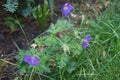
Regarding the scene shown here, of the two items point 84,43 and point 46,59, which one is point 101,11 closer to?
point 84,43

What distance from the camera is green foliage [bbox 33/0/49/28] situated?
2.83m

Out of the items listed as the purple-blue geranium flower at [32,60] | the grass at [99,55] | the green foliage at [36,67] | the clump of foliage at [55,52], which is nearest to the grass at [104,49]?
the grass at [99,55]

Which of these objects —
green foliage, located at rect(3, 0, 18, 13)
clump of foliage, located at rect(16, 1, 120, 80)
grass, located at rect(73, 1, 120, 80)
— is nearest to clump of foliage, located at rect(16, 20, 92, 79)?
clump of foliage, located at rect(16, 1, 120, 80)

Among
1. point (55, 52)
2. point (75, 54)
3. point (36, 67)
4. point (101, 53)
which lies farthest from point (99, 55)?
point (36, 67)

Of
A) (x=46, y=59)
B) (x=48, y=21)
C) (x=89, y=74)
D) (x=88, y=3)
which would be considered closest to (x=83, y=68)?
(x=89, y=74)

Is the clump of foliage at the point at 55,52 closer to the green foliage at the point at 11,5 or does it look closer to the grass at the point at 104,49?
the grass at the point at 104,49

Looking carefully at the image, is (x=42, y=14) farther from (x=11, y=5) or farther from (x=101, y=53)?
(x=101, y=53)

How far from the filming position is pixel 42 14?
288 centimetres

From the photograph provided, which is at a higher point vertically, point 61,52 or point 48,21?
point 48,21

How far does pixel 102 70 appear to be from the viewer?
2.54 meters

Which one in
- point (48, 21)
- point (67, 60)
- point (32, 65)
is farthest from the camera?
point (48, 21)

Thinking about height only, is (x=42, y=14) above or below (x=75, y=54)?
above

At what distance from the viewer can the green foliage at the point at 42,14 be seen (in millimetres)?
2826

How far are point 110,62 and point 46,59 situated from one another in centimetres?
54
